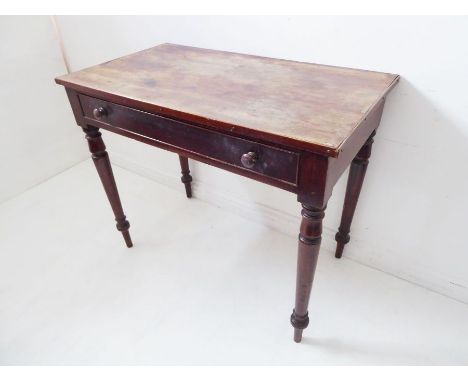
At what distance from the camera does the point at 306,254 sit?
821mm

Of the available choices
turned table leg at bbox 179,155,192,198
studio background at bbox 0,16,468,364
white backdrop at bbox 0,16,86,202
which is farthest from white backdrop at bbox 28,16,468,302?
white backdrop at bbox 0,16,86,202

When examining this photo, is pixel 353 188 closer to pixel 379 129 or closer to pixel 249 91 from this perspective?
pixel 379 129

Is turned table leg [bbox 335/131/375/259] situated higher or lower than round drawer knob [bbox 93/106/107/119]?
lower

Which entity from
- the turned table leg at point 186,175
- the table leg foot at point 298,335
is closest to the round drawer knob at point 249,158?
the table leg foot at point 298,335

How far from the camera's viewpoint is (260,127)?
2.26 feet

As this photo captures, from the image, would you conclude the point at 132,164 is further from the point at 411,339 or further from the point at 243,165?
the point at 411,339

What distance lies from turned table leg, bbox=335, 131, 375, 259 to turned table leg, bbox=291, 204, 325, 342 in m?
0.37

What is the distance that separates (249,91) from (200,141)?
0.19 m

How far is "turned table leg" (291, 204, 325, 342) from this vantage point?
0.76m

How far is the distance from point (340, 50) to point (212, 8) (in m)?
0.46

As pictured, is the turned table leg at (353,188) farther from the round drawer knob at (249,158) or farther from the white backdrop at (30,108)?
the white backdrop at (30,108)

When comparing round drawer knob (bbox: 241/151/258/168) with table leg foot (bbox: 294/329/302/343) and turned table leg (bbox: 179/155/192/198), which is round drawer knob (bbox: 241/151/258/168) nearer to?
table leg foot (bbox: 294/329/302/343)

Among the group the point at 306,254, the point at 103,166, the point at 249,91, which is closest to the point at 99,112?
the point at 103,166

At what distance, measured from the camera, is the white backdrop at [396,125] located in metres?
0.88
